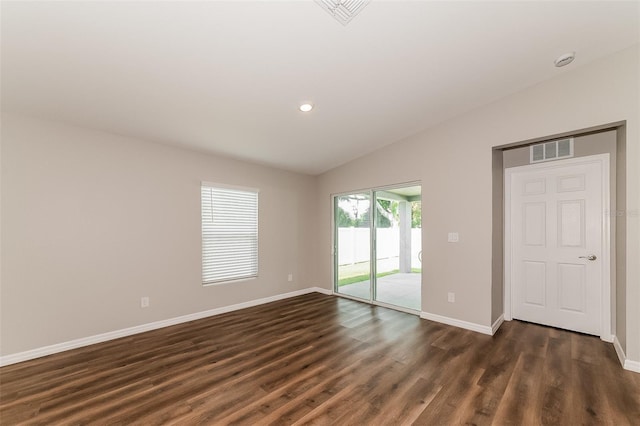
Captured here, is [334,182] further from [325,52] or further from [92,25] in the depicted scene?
[92,25]

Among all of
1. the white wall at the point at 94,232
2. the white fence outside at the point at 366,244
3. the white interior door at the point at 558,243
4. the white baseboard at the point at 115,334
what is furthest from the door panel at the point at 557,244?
the white wall at the point at 94,232

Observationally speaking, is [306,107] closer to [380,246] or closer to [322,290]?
[380,246]

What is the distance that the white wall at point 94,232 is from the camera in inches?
112

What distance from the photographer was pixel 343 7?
1906mm

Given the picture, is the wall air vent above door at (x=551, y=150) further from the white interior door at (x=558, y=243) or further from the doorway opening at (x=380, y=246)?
the doorway opening at (x=380, y=246)

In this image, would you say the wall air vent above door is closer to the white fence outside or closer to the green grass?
the white fence outside

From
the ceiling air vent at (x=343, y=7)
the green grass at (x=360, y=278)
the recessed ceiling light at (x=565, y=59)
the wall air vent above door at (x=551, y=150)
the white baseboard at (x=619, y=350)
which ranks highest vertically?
the recessed ceiling light at (x=565, y=59)

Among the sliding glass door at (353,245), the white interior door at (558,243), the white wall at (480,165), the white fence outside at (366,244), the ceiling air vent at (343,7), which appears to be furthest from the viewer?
the sliding glass door at (353,245)

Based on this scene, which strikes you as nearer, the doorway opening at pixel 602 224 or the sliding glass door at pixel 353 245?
the doorway opening at pixel 602 224

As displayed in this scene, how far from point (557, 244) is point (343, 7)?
3.92 m

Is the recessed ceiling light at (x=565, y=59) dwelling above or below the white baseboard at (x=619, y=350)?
above

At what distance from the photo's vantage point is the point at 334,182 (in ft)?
18.2

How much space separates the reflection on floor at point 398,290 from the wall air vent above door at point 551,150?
7.63 ft

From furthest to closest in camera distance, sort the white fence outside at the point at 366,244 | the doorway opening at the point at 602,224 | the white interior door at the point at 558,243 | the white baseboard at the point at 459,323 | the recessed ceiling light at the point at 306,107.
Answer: the white fence outside at the point at 366,244
the white baseboard at the point at 459,323
the white interior door at the point at 558,243
the recessed ceiling light at the point at 306,107
the doorway opening at the point at 602,224
